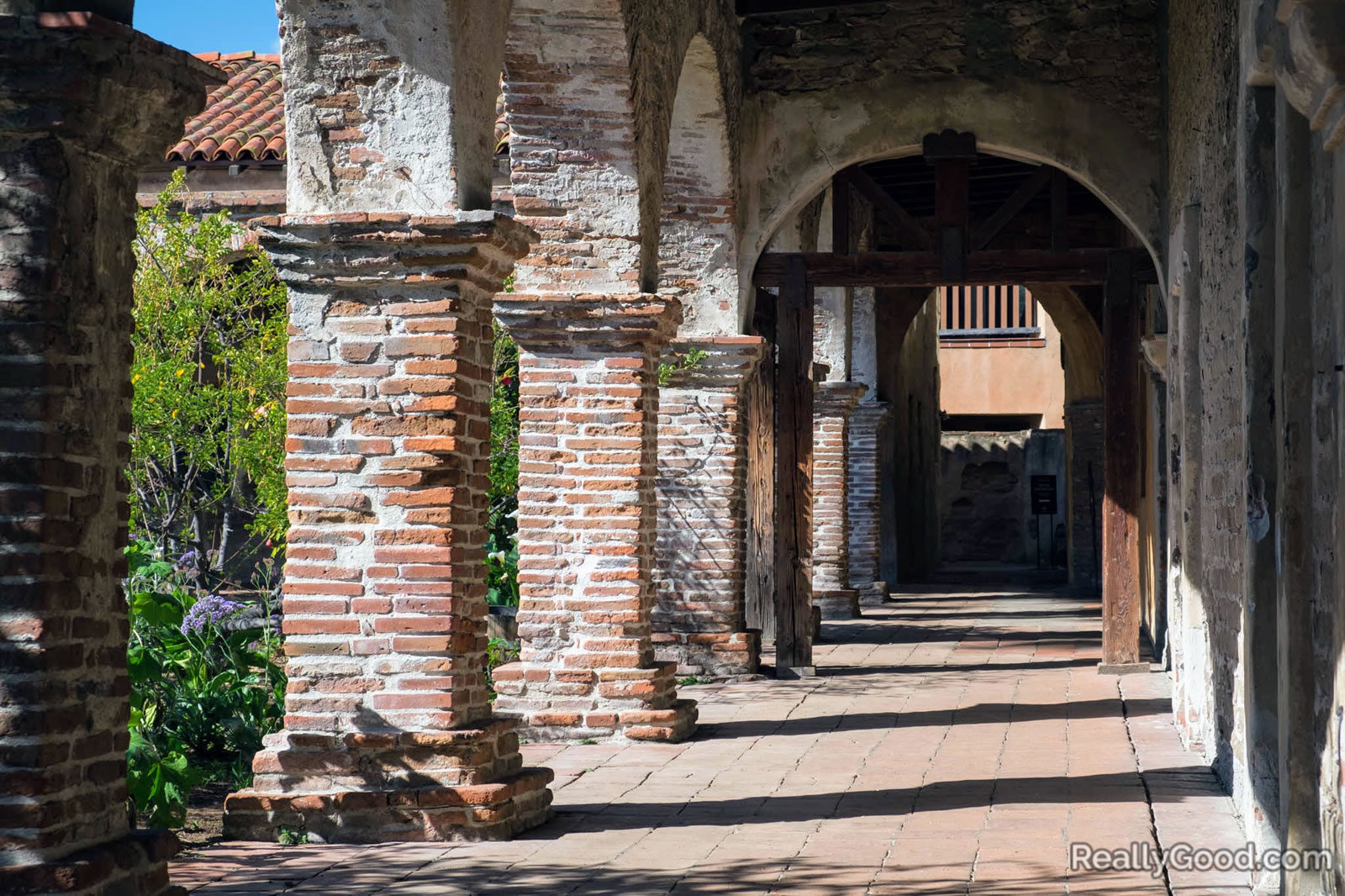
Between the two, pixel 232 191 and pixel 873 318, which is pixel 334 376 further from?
pixel 873 318

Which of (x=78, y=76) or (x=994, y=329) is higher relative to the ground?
(x=994, y=329)

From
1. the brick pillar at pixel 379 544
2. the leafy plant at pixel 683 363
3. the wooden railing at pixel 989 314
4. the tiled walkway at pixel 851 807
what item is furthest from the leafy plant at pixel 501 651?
the wooden railing at pixel 989 314

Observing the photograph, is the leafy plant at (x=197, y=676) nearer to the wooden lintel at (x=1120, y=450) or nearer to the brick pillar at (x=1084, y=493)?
the wooden lintel at (x=1120, y=450)

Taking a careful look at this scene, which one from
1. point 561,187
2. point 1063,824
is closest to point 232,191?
point 561,187

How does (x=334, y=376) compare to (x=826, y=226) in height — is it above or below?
below

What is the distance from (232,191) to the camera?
14.1 meters

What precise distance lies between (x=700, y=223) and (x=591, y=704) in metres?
4.24

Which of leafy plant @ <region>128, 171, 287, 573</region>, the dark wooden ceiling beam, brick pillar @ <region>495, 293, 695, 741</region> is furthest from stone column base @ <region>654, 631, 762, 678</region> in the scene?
the dark wooden ceiling beam

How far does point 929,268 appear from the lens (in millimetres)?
10961

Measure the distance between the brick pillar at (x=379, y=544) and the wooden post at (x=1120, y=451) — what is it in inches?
236

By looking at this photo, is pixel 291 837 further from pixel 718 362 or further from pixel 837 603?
pixel 837 603

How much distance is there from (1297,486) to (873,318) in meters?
14.0

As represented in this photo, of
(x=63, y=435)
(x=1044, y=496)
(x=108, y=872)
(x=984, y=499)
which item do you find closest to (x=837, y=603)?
(x=1044, y=496)

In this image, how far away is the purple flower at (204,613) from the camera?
6793 mm
